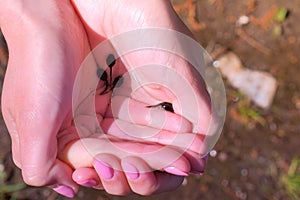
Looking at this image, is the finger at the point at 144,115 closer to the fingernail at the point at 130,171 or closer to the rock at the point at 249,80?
the fingernail at the point at 130,171

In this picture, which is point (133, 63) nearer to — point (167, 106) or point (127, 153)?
point (167, 106)

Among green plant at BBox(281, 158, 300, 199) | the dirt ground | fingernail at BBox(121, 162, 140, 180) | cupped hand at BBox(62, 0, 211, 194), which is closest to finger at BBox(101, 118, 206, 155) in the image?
cupped hand at BBox(62, 0, 211, 194)

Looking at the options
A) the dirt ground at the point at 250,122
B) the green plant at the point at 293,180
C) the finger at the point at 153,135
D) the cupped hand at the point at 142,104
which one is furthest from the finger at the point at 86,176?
the green plant at the point at 293,180

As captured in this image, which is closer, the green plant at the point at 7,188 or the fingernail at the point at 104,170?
the fingernail at the point at 104,170

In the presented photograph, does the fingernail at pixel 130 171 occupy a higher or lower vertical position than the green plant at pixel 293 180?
higher

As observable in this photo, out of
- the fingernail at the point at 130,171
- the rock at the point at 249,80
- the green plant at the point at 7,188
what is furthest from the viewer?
A: the rock at the point at 249,80

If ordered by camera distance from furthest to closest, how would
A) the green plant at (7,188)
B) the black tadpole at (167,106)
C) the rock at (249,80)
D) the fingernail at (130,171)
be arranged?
the rock at (249,80), the green plant at (7,188), the black tadpole at (167,106), the fingernail at (130,171)

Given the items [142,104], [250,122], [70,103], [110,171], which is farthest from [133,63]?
[250,122]
